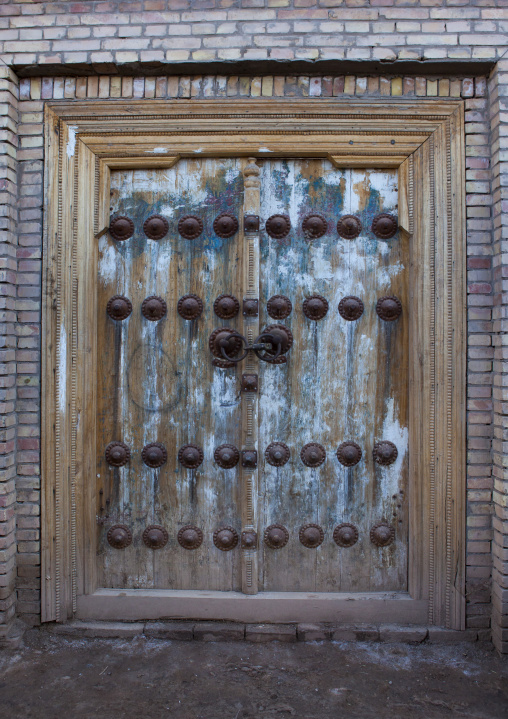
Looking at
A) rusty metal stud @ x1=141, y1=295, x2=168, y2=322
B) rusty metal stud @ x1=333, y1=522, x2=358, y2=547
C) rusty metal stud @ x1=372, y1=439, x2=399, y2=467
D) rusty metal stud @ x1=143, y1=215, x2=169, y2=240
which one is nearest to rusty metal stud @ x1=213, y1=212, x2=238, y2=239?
rusty metal stud @ x1=143, y1=215, x2=169, y2=240

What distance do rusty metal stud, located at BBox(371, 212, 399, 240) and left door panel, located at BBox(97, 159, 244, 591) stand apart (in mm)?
786

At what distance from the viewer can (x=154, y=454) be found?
268 centimetres

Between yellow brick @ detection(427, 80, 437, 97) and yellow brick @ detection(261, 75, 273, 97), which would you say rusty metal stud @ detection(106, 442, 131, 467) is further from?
yellow brick @ detection(427, 80, 437, 97)

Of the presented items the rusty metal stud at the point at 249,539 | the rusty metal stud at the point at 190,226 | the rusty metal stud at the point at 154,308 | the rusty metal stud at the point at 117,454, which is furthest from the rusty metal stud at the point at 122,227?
the rusty metal stud at the point at 249,539

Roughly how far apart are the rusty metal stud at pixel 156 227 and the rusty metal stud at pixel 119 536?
5.47ft

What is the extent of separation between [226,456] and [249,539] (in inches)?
18.6

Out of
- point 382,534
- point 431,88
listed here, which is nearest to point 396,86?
point 431,88

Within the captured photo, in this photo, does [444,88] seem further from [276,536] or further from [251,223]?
[276,536]

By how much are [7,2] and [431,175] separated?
2.44 metres

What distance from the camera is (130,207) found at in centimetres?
273

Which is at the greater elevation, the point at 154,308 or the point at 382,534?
the point at 154,308

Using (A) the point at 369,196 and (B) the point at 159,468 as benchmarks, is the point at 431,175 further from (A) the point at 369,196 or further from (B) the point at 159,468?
(B) the point at 159,468

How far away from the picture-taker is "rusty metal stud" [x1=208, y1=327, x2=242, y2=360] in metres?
2.65

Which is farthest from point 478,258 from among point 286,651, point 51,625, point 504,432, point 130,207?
point 51,625
